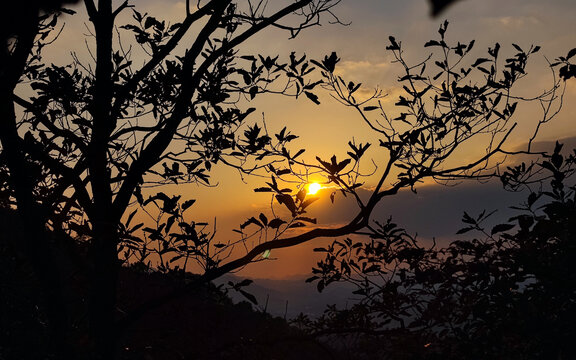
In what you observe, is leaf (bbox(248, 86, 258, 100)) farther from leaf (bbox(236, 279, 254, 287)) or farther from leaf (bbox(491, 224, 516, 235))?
leaf (bbox(491, 224, 516, 235))

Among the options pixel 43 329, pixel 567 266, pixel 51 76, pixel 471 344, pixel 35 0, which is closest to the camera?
pixel 35 0

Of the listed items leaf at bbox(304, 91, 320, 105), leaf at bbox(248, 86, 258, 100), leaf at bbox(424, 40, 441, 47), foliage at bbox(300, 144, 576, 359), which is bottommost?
foliage at bbox(300, 144, 576, 359)

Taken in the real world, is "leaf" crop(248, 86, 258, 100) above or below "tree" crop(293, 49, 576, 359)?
above

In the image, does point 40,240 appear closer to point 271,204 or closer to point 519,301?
point 271,204

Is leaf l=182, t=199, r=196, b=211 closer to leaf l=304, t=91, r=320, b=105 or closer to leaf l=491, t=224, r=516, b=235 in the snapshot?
leaf l=304, t=91, r=320, b=105

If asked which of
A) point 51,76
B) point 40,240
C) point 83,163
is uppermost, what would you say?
point 51,76

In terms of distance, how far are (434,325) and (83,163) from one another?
4934 mm

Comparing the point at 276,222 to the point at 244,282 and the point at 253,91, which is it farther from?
the point at 253,91

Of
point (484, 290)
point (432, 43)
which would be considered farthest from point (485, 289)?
point (432, 43)

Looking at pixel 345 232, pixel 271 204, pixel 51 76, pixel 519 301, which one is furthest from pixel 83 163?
pixel 519 301

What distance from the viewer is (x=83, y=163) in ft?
24.3

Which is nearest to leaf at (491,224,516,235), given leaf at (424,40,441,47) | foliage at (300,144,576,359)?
foliage at (300,144,576,359)

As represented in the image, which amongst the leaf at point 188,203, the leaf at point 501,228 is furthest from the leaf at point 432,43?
the leaf at point 188,203

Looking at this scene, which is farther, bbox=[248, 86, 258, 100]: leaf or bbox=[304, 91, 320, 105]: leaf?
bbox=[248, 86, 258, 100]: leaf
